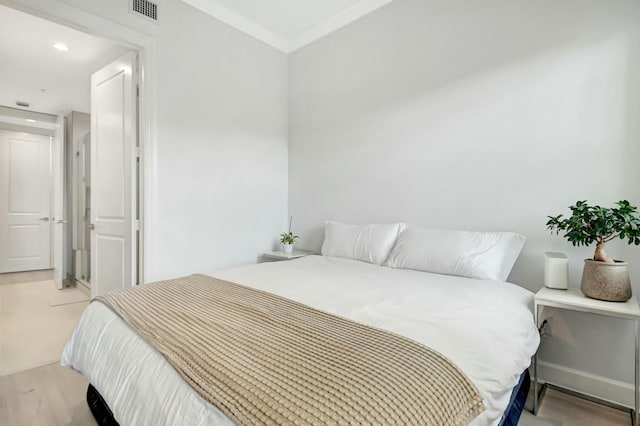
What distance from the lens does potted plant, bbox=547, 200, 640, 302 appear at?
5.06 feet

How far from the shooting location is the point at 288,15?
310 centimetres

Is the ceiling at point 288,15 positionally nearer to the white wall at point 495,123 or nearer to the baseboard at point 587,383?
the white wall at point 495,123

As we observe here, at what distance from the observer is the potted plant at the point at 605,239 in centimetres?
154

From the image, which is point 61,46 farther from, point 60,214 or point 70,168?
point 60,214

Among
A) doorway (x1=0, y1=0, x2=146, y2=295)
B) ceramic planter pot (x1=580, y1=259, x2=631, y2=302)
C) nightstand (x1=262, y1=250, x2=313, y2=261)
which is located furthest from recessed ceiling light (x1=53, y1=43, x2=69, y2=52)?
ceramic planter pot (x1=580, y1=259, x2=631, y2=302)

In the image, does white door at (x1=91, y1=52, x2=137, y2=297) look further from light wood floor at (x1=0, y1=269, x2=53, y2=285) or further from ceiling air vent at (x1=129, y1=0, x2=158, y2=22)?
light wood floor at (x1=0, y1=269, x2=53, y2=285)

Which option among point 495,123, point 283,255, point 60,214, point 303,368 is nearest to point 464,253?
point 495,123

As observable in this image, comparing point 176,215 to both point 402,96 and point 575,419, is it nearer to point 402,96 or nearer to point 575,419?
point 402,96

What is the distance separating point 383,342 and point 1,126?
283 inches

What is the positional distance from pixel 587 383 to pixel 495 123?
1.73 meters

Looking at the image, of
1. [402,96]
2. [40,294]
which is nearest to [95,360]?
[402,96]

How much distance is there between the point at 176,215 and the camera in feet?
8.95

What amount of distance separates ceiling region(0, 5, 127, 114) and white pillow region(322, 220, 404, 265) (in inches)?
112

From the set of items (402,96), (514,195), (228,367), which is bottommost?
(228,367)
